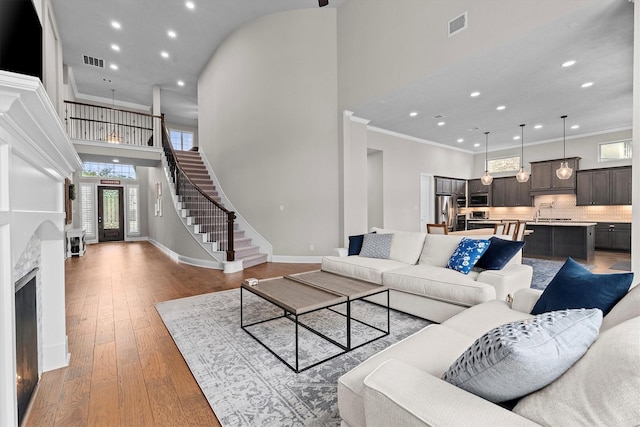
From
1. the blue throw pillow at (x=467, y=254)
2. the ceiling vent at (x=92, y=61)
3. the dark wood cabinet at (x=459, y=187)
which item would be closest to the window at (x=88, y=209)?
the ceiling vent at (x=92, y=61)

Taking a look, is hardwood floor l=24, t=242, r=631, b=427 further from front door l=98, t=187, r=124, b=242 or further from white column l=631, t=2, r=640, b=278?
front door l=98, t=187, r=124, b=242

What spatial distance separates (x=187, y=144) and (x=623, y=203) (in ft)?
49.3

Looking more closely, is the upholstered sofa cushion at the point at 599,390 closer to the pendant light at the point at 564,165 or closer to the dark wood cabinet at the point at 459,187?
the pendant light at the point at 564,165

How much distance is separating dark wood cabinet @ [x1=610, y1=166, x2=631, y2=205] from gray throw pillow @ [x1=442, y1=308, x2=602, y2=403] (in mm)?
9362

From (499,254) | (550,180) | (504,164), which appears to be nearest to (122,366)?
(499,254)

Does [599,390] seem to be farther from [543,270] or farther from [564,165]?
[564,165]

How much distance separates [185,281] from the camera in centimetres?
481

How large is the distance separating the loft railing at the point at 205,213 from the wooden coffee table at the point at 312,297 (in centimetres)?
291

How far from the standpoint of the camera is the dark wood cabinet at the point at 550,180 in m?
8.37

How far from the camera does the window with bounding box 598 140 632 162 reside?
25.6 feet

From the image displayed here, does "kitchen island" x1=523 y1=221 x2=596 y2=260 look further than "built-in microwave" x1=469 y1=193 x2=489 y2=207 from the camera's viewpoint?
No

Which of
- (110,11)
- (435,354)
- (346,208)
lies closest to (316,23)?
(346,208)

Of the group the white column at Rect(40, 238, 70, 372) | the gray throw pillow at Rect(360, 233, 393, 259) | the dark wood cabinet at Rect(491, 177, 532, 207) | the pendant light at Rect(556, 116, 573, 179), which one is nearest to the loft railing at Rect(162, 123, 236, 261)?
the gray throw pillow at Rect(360, 233, 393, 259)

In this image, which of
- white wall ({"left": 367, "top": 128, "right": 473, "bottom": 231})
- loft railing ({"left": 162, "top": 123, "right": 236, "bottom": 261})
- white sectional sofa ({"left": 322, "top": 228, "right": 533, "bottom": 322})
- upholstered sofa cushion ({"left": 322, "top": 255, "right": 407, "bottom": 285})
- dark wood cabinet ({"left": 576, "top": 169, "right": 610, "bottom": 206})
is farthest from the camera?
white wall ({"left": 367, "top": 128, "right": 473, "bottom": 231})
